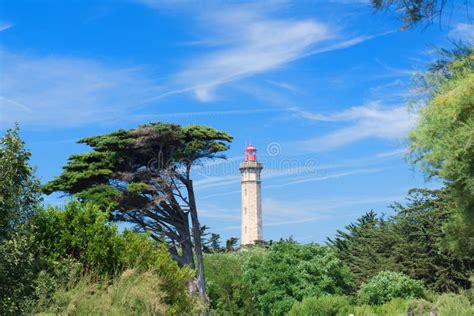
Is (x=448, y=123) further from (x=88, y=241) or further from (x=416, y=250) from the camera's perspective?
(x=416, y=250)

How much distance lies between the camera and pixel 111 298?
17.0 meters

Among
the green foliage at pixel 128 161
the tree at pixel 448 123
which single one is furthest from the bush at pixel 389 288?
the tree at pixel 448 123

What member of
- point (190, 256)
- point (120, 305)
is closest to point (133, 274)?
point (120, 305)

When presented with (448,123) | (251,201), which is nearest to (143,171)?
(448,123)

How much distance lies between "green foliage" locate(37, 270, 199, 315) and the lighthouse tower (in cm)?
5538

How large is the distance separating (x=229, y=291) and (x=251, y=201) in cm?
3434

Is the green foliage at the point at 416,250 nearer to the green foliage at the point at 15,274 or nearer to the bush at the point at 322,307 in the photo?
the bush at the point at 322,307

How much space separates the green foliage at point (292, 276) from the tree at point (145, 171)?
511cm

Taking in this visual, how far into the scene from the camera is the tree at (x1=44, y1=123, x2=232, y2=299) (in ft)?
107

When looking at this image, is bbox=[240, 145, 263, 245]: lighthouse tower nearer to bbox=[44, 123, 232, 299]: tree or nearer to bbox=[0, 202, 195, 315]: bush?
bbox=[44, 123, 232, 299]: tree

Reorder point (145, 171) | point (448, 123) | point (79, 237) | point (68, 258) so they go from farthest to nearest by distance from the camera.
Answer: point (145, 171) < point (79, 237) < point (68, 258) < point (448, 123)

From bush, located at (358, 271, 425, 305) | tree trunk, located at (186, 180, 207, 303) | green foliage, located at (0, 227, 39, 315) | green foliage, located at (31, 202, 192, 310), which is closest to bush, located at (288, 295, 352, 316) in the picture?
bush, located at (358, 271, 425, 305)

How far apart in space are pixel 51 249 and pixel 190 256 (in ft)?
49.5

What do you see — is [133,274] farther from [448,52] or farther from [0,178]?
[448,52]
